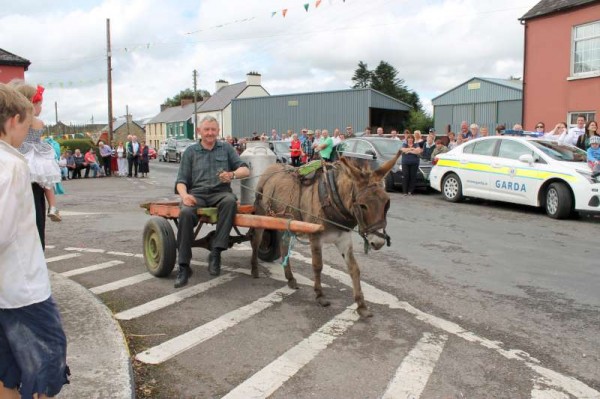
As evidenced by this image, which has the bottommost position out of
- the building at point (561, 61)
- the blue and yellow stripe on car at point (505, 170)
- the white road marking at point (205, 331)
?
the white road marking at point (205, 331)

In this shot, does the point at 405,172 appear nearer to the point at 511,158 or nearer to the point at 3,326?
the point at 511,158

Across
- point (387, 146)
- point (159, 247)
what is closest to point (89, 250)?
point (159, 247)

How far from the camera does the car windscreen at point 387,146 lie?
16.9 m

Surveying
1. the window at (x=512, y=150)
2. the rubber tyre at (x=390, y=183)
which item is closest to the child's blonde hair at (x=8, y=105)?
the window at (x=512, y=150)

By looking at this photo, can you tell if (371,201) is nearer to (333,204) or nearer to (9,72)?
(333,204)

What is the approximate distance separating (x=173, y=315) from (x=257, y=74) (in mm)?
66562

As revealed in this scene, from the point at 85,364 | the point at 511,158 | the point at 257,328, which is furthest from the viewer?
the point at 511,158

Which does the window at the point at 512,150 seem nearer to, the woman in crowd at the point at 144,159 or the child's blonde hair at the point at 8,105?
the child's blonde hair at the point at 8,105

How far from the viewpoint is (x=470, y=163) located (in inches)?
537

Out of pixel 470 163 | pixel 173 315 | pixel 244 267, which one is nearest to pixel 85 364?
pixel 173 315

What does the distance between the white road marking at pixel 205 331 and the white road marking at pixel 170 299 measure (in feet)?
2.42

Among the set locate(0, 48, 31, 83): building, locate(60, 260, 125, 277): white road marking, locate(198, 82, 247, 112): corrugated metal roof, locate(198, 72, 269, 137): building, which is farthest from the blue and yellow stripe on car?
locate(198, 82, 247, 112): corrugated metal roof

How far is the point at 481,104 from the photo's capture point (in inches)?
1695

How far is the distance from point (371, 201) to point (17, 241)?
298 centimetres
